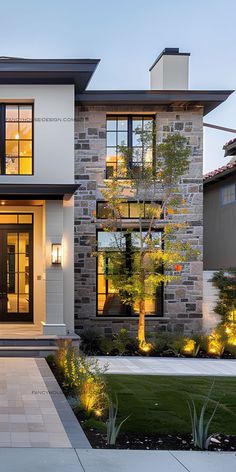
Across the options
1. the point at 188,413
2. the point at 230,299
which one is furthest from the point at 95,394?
the point at 230,299

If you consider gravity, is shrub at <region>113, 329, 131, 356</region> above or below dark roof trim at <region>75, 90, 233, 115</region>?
below

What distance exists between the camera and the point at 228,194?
19344mm

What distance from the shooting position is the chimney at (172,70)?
15.5 metres

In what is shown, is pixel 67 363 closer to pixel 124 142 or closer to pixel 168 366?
pixel 168 366

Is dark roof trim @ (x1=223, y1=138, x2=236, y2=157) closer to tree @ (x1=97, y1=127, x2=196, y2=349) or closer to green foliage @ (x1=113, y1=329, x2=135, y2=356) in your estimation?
tree @ (x1=97, y1=127, x2=196, y2=349)

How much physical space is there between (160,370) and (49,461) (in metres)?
5.99

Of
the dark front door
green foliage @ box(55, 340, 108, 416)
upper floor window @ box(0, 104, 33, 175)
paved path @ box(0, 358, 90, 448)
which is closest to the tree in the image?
the dark front door

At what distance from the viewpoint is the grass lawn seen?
6969 mm

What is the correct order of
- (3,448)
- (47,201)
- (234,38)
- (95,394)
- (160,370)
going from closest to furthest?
(3,448) → (95,394) → (160,370) → (47,201) → (234,38)

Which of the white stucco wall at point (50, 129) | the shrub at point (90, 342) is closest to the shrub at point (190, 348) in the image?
the shrub at point (90, 342)

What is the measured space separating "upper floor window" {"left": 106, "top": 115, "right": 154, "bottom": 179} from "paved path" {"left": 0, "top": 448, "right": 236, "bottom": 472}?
935cm

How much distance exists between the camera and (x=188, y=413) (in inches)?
296

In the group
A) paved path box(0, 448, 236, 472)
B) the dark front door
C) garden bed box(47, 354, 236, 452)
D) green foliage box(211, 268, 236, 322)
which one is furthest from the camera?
green foliage box(211, 268, 236, 322)

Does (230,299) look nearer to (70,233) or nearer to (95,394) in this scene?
(70,233)
